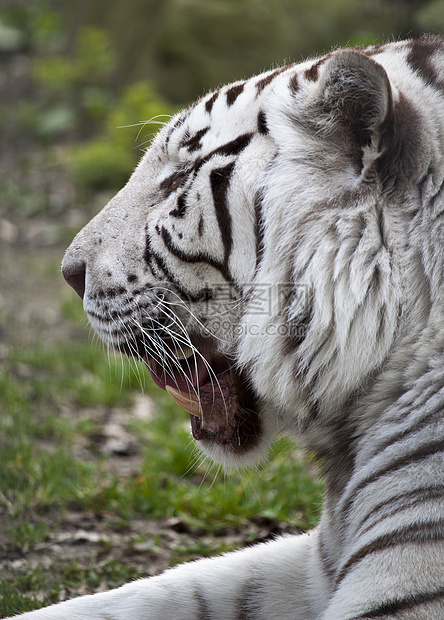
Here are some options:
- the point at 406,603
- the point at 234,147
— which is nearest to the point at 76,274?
the point at 234,147

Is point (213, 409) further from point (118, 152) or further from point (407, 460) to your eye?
point (118, 152)

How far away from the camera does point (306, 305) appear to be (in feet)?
5.71

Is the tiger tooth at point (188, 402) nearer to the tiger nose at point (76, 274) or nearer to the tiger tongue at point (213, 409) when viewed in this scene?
the tiger tongue at point (213, 409)

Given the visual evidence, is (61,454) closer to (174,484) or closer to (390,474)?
(174,484)

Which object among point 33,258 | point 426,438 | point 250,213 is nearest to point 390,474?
point 426,438

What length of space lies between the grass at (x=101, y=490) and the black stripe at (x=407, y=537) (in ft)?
2.12

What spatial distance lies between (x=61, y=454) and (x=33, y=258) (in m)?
3.08

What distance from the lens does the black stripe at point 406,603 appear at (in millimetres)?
1458

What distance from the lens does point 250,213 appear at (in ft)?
6.07

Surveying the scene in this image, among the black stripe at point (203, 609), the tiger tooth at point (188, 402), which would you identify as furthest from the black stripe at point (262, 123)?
the black stripe at point (203, 609)

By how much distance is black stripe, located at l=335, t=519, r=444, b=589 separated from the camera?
4.97 ft

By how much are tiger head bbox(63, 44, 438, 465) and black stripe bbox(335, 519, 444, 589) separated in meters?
0.35

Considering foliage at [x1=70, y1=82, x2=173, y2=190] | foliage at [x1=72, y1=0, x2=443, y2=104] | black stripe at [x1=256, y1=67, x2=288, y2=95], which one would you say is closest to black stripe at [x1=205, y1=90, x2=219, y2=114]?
A: black stripe at [x1=256, y1=67, x2=288, y2=95]

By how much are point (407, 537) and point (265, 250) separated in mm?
748
